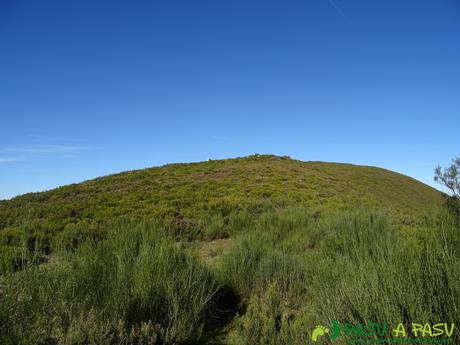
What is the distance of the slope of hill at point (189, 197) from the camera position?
42.1ft

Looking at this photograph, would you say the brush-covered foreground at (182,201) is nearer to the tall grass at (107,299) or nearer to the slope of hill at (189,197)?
the slope of hill at (189,197)

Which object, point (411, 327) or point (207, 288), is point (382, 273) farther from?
point (207, 288)

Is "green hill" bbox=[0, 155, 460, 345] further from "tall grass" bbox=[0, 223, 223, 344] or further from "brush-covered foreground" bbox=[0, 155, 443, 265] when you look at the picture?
"brush-covered foreground" bbox=[0, 155, 443, 265]

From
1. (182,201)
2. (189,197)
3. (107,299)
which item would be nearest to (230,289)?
(107,299)

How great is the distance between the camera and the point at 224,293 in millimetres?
4723

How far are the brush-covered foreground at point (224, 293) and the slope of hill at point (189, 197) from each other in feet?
9.11

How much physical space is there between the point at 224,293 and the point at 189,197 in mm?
11654

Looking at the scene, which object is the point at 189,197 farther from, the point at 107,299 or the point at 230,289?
the point at 107,299

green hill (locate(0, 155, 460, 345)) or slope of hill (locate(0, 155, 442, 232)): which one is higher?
slope of hill (locate(0, 155, 442, 232))

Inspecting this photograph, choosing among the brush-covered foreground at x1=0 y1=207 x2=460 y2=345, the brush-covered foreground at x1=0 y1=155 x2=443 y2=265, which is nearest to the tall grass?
the brush-covered foreground at x1=0 y1=207 x2=460 y2=345

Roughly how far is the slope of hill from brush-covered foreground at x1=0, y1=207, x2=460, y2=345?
278cm

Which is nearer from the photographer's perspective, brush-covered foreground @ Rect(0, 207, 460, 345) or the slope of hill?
brush-covered foreground @ Rect(0, 207, 460, 345)

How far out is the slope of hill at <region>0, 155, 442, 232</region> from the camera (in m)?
12.8

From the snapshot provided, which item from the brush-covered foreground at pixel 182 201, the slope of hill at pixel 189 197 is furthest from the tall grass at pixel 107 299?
the slope of hill at pixel 189 197
